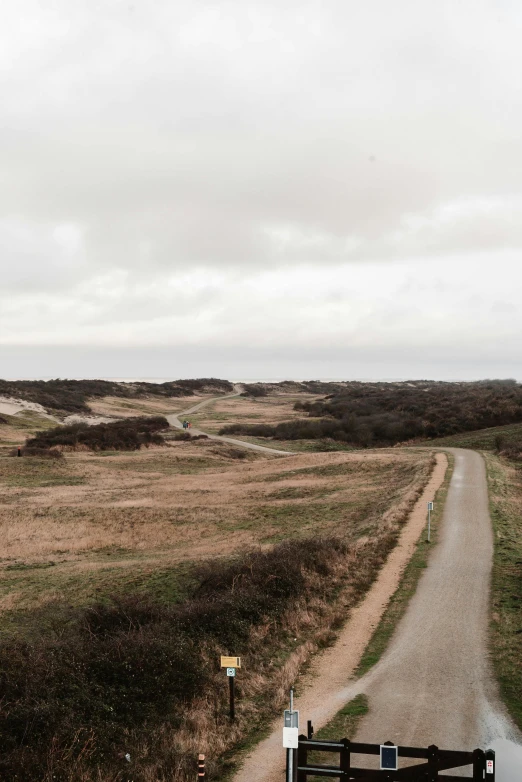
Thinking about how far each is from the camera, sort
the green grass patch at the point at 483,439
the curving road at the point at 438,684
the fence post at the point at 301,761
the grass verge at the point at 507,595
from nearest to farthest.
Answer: the fence post at the point at 301,761 → the curving road at the point at 438,684 → the grass verge at the point at 507,595 → the green grass patch at the point at 483,439

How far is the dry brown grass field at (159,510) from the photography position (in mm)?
23297

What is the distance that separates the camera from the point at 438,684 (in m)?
12.4

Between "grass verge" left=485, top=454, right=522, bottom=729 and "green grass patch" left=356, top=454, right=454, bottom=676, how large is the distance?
92.7 inches

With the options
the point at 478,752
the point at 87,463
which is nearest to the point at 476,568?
the point at 478,752

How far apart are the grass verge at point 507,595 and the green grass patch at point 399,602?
2355mm

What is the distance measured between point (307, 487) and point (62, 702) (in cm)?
3089

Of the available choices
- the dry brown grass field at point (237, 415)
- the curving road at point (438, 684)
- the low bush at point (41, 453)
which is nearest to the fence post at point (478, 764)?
the curving road at point (438, 684)

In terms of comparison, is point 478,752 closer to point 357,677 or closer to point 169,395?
point 357,677

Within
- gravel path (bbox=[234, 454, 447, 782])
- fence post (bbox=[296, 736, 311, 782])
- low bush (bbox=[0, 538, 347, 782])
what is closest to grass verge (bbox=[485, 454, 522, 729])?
gravel path (bbox=[234, 454, 447, 782])

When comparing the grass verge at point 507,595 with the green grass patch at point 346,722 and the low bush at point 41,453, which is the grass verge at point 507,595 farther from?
the low bush at point 41,453

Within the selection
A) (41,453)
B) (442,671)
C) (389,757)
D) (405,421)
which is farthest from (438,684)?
(405,421)

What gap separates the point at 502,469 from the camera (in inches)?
1661

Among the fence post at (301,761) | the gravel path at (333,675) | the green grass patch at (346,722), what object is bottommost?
the gravel path at (333,675)

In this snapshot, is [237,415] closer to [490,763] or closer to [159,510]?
[159,510]
